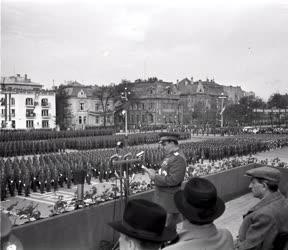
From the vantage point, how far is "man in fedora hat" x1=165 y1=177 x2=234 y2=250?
2.65 m

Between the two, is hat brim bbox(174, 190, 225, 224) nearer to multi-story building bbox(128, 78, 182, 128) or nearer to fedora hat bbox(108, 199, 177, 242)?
fedora hat bbox(108, 199, 177, 242)

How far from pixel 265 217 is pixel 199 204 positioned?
93cm

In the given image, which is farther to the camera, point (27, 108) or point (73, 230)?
point (27, 108)

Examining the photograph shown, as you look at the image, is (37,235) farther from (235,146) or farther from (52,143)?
(52,143)

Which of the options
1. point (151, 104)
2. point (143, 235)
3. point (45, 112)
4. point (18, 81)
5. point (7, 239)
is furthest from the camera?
point (151, 104)

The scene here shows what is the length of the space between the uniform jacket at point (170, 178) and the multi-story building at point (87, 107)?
218 feet

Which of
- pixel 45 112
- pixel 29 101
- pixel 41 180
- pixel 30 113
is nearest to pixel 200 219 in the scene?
pixel 41 180

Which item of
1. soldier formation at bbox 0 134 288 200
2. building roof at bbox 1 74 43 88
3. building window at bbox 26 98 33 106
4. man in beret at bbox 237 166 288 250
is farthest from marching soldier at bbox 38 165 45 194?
building roof at bbox 1 74 43 88

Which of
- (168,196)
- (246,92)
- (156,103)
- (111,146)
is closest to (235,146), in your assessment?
(111,146)

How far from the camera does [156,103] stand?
273ft

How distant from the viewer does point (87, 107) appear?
248 feet

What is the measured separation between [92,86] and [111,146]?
49.2 m

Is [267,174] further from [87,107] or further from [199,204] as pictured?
[87,107]

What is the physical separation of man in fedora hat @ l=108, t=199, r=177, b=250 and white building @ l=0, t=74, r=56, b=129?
56713 mm
